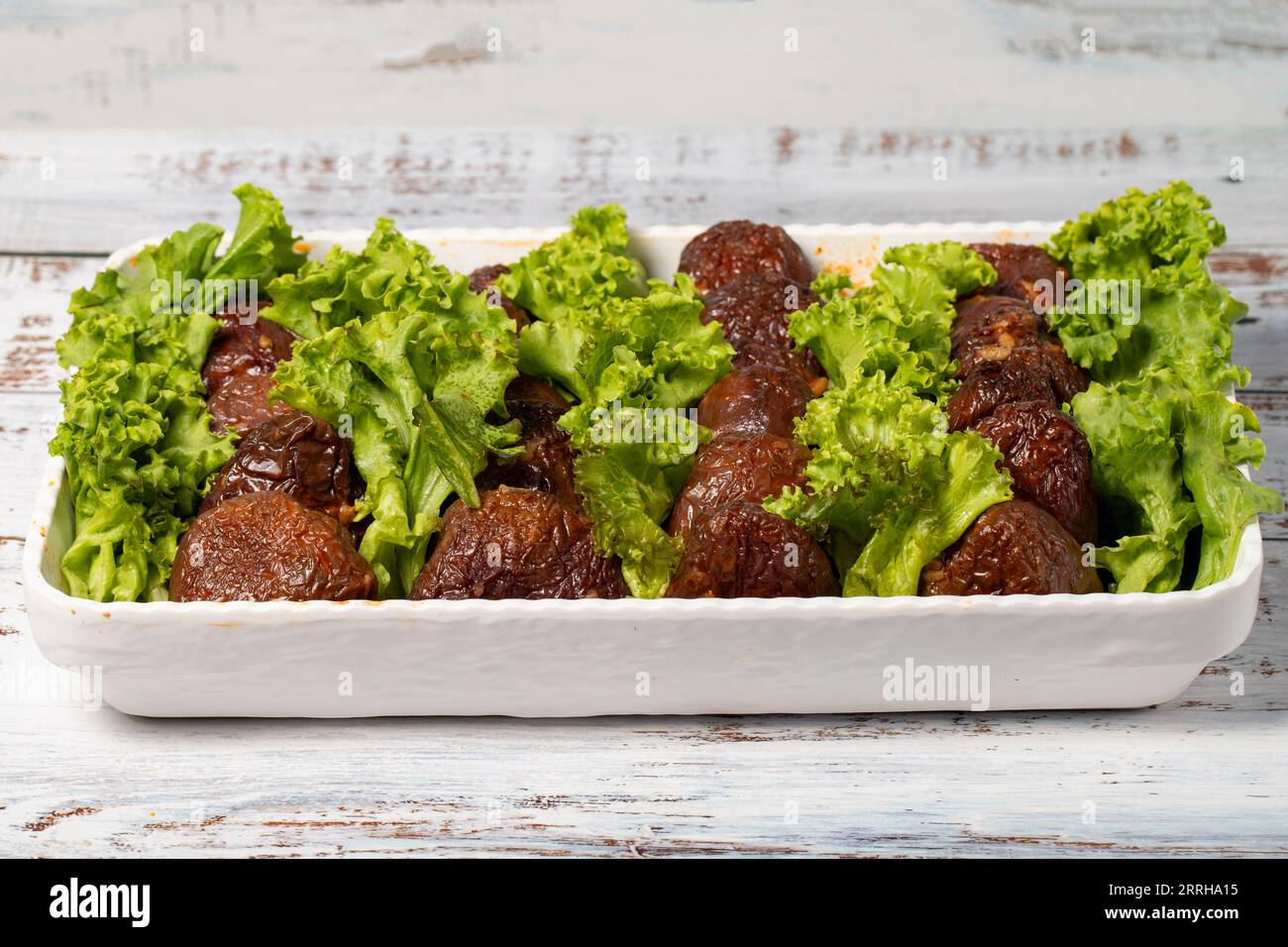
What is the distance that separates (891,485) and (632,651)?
31.0 inches

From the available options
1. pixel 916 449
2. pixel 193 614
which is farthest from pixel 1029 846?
pixel 193 614

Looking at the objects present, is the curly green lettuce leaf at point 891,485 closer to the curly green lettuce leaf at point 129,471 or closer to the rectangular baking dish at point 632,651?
the rectangular baking dish at point 632,651

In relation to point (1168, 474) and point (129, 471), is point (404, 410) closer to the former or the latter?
point (129, 471)

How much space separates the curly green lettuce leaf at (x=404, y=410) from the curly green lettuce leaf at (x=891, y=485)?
868 mm

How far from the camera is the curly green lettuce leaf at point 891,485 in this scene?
4.21 m

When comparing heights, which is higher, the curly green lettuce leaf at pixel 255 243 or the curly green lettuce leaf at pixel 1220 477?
the curly green lettuce leaf at pixel 255 243

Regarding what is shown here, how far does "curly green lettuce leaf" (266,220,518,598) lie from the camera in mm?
4422

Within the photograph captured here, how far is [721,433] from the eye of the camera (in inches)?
184

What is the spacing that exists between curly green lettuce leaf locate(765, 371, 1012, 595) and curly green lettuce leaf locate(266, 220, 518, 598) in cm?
87

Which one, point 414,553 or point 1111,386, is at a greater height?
point 1111,386

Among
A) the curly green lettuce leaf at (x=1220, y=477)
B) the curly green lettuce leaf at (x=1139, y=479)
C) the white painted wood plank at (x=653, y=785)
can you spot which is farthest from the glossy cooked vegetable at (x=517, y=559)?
the curly green lettuce leaf at (x=1220, y=477)

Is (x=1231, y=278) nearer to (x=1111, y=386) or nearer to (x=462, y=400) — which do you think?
(x=1111, y=386)

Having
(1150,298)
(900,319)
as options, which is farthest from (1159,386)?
(900,319)

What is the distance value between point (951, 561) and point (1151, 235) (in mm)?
1677
